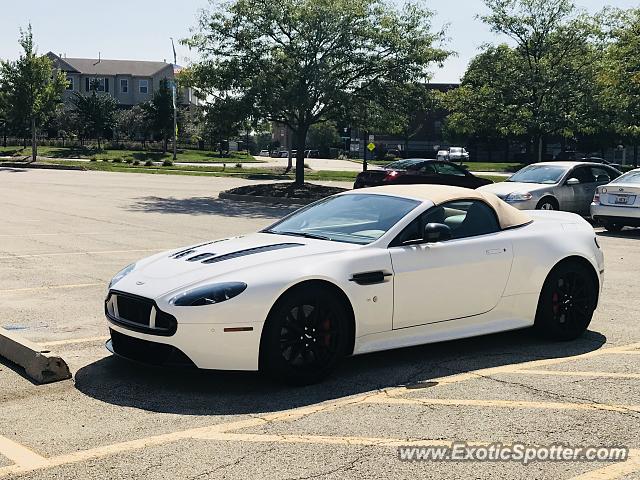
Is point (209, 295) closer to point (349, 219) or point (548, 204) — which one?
point (349, 219)

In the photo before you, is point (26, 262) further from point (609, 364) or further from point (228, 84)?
point (228, 84)

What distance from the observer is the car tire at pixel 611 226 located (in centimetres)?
1644

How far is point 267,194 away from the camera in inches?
1054

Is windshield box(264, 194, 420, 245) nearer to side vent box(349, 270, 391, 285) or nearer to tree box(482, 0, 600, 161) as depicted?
side vent box(349, 270, 391, 285)

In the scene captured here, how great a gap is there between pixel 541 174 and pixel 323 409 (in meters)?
14.7

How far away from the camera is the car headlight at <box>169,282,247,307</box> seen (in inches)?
210

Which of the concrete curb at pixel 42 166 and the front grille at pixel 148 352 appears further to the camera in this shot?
the concrete curb at pixel 42 166

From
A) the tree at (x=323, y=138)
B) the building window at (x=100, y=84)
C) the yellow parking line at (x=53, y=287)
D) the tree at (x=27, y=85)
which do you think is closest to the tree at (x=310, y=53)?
the yellow parking line at (x=53, y=287)

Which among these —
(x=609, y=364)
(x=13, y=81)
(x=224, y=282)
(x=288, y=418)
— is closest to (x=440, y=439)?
(x=288, y=418)

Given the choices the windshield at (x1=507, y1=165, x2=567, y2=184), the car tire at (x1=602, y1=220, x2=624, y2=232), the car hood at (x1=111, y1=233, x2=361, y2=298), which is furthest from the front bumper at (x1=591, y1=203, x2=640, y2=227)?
the car hood at (x1=111, y1=233, x2=361, y2=298)

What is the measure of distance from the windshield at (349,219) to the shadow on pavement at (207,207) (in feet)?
43.0

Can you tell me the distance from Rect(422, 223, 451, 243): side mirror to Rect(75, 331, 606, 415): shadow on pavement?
3.25ft

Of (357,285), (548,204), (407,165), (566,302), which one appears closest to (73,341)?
(357,285)

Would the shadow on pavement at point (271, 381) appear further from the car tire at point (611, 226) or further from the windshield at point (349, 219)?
the car tire at point (611, 226)
